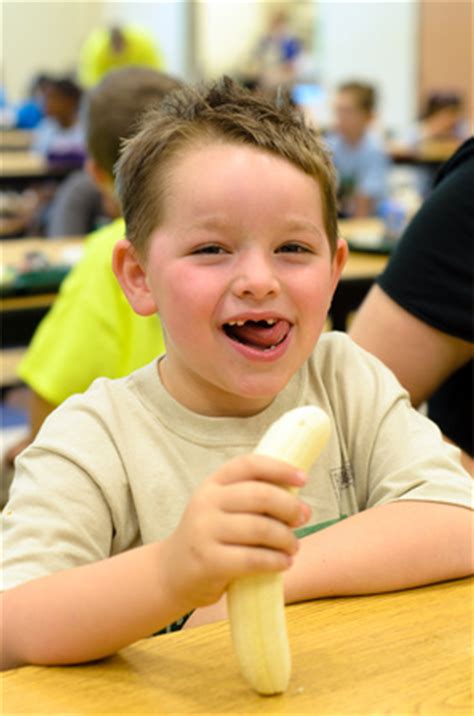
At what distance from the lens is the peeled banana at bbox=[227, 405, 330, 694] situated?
0.65 m

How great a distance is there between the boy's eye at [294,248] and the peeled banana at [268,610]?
242 mm

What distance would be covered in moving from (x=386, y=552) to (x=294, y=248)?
10.8 inches

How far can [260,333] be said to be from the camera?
0.88 metres

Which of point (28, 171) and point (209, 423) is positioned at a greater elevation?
point (209, 423)

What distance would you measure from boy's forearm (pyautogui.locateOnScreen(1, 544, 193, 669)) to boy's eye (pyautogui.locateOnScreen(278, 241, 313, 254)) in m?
0.29

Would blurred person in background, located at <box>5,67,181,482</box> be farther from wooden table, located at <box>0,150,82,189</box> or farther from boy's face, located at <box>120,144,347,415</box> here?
wooden table, located at <box>0,150,82,189</box>

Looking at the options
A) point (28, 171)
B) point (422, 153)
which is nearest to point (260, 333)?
point (28, 171)

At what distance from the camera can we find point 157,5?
12875 millimetres

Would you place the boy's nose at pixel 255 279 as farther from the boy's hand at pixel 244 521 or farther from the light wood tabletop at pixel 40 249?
the light wood tabletop at pixel 40 249

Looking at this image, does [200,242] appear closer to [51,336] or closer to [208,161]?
[208,161]

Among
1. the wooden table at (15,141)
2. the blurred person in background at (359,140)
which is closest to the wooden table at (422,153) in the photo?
the blurred person in background at (359,140)

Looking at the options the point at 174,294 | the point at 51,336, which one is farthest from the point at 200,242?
the point at 51,336

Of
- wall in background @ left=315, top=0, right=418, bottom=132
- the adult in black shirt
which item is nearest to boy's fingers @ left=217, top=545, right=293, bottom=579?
the adult in black shirt

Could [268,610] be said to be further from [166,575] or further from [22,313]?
[22,313]
